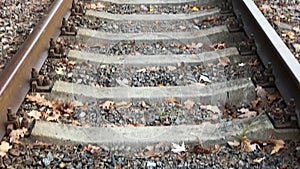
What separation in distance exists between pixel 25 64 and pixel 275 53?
1799 mm

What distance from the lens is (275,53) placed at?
3.93 m

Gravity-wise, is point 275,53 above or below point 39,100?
above

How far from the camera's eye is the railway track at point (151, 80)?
3.32 meters

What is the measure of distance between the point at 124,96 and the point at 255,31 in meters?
1.43

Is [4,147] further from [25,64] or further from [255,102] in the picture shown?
[255,102]

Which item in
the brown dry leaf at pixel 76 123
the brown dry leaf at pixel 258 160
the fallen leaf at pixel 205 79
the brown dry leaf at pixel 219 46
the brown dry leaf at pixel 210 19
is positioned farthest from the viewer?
the brown dry leaf at pixel 210 19

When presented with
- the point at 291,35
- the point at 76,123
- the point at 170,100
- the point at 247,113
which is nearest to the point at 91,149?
the point at 76,123

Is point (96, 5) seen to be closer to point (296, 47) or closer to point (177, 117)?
point (296, 47)

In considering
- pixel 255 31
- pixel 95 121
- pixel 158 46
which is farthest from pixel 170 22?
pixel 95 121

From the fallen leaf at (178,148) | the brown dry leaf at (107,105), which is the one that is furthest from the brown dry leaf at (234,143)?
the brown dry leaf at (107,105)

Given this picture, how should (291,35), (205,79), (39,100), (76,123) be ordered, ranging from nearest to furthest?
(76,123) → (39,100) → (205,79) → (291,35)

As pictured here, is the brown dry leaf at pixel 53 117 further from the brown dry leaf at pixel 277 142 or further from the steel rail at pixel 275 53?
the steel rail at pixel 275 53

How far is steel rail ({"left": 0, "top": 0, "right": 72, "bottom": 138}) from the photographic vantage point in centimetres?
336

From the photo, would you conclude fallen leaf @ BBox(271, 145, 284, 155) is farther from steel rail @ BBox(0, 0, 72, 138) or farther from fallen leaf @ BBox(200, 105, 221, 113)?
steel rail @ BBox(0, 0, 72, 138)
